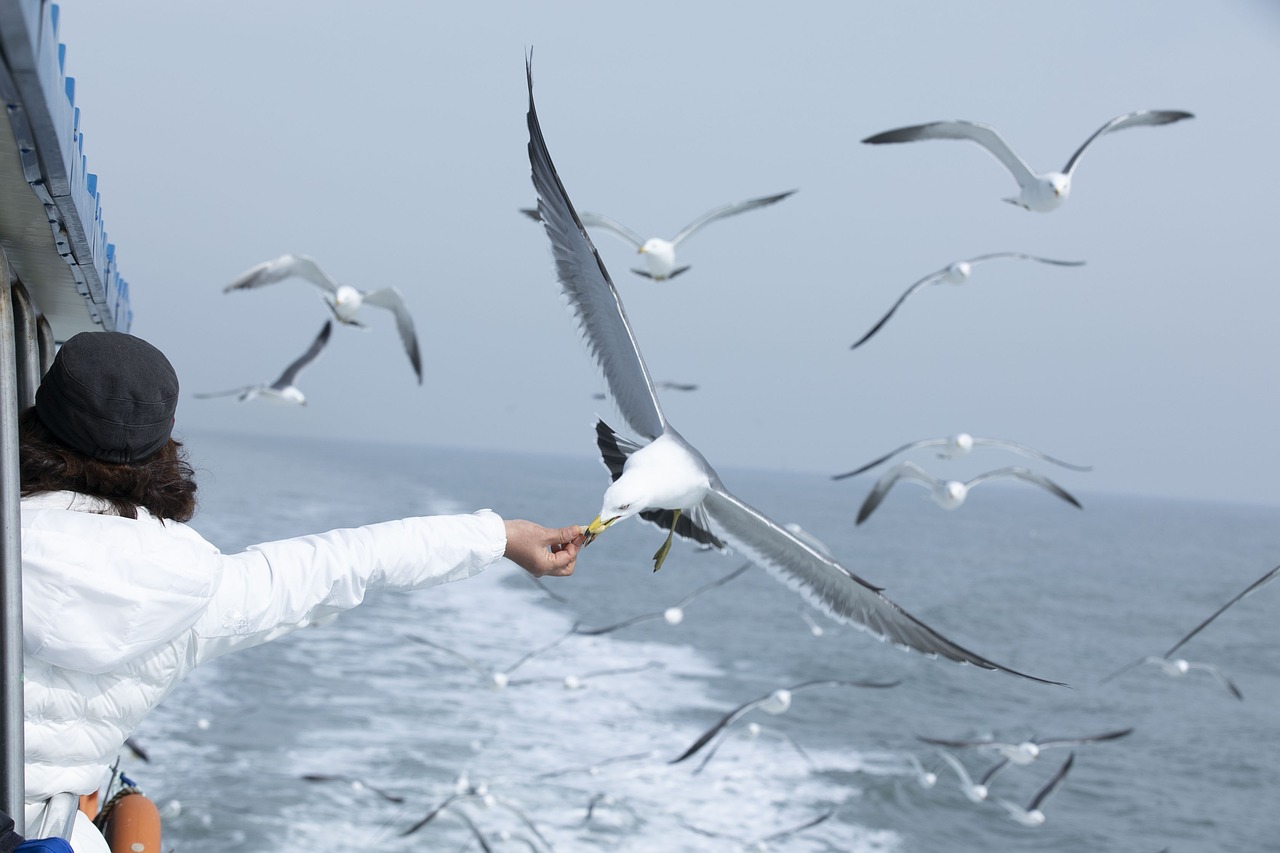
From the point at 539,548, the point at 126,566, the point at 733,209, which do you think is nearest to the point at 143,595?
the point at 126,566

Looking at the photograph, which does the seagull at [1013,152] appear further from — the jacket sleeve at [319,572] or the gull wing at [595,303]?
the jacket sleeve at [319,572]

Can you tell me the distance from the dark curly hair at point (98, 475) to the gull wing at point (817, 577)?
6.38 feet

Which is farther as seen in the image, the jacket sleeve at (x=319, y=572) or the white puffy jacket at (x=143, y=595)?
the jacket sleeve at (x=319, y=572)

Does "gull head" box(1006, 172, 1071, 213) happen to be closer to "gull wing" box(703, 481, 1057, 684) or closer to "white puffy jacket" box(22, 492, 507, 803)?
"gull wing" box(703, 481, 1057, 684)

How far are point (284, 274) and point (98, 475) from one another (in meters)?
10.9

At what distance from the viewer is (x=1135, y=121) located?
9758mm

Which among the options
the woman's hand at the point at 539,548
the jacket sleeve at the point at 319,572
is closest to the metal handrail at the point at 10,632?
the jacket sleeve at the point at 319,572

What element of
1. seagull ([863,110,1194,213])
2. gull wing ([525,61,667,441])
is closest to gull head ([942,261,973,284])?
seagull ([863,110,1194,213])

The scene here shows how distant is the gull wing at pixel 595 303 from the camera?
3.42 meters

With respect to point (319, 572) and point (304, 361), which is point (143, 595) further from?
point (304, 361)

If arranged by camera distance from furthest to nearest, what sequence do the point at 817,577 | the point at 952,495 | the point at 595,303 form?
the point at 952,495, the point at 817,577, the point at 595,303

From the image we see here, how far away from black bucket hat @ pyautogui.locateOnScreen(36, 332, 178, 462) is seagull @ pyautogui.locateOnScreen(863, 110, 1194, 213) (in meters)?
8.45

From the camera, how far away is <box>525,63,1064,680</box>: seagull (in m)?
3.10

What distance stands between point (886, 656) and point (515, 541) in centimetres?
2614
